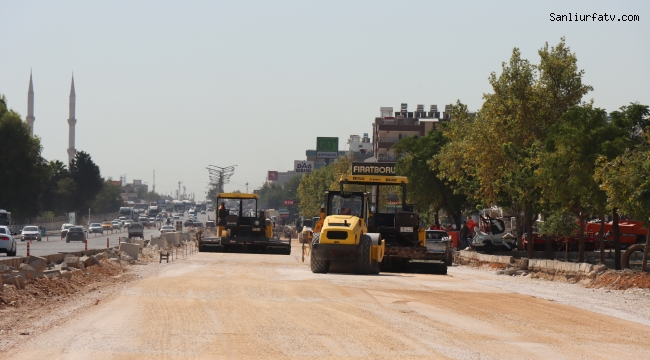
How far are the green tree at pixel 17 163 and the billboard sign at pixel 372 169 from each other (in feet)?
249

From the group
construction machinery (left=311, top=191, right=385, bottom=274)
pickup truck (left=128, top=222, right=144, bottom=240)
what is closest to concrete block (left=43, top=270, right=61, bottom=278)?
construction machinery (left=311, top=191, right=385, bottom=274)

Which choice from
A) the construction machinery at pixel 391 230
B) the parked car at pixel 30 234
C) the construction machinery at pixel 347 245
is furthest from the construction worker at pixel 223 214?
the parked car at pixel 30 234

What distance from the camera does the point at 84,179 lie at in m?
150

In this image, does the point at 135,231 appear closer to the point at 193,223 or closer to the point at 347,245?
the point at 193,223

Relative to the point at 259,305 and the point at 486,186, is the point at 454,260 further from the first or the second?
the point at 259,305

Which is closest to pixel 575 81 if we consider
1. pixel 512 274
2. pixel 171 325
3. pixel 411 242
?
pixel 512 274

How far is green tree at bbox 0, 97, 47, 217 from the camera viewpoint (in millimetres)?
97250

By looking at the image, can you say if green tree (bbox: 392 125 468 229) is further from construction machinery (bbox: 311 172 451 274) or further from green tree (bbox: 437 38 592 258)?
construction machinery (bbox: 311 172 451 274)

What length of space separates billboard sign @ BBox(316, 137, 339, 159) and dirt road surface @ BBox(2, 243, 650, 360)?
164m

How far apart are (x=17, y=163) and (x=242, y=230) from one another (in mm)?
58182

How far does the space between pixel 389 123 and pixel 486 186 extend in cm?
10784

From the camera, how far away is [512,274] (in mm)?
34375

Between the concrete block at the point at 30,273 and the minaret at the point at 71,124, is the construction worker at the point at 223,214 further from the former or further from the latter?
the minaret at the point at 71,124

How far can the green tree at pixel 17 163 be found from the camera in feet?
319
